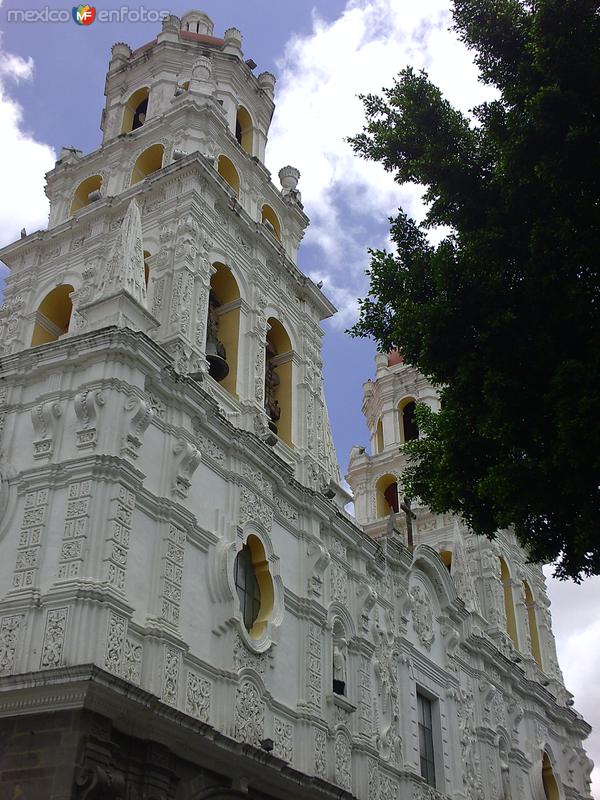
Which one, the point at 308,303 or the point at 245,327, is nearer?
the point at 245,327

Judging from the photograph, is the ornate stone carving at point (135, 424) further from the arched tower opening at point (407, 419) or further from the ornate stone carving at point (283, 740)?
the arched tower opening at point (407, 419)

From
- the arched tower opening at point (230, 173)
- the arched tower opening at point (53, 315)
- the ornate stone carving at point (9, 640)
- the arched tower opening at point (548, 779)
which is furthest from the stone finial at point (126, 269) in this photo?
the arched tower opening at point (548, 779)

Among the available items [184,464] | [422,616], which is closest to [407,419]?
[422,616]

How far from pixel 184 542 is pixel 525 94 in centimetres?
766

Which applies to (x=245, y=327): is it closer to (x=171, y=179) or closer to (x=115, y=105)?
(x=171, y=179)

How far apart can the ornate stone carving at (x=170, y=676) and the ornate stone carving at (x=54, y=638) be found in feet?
5.32

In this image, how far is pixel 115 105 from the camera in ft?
74.9

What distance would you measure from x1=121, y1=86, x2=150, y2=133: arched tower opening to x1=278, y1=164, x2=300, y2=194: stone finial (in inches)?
141

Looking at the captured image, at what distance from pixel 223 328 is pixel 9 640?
846cm

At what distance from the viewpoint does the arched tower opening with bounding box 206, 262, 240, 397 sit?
1755 centimetres

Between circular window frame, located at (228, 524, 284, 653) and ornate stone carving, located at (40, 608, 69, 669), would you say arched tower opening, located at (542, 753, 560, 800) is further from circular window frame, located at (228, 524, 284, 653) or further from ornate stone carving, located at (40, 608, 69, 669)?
ornate stone carving, located at (40, 608, 69, 669)

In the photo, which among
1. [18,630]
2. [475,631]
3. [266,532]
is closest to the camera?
[18,630]

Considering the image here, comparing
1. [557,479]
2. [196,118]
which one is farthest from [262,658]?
[196,118]

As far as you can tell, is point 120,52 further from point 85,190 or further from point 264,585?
point 264,585
